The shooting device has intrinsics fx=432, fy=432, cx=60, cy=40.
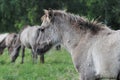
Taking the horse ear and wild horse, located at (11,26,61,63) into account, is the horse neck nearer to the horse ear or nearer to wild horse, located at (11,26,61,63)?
the horse ear

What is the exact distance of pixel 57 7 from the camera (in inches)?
1463

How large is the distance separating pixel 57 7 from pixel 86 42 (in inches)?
1168

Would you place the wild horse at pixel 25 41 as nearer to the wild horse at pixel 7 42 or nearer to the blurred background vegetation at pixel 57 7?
the wild horse at pixel 7 42

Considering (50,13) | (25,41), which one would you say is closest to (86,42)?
(50,13)

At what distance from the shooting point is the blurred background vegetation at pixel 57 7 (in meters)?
36.3

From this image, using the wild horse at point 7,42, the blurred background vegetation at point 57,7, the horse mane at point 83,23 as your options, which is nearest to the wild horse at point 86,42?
the horse mane at point 83,23

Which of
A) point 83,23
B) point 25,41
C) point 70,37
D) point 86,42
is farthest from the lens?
point 25,41

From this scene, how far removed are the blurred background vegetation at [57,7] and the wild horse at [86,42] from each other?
27.6 metres

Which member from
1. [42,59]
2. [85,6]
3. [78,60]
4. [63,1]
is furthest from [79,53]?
[85,6]

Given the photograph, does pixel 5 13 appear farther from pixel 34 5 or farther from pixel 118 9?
pixel 118 9

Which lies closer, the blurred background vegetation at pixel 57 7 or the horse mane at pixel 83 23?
the horse mane at pixel 83 23

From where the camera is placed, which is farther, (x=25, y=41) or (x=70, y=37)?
(x=25, y=41)

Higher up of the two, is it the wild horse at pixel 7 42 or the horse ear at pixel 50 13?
the horse ear at pixel 50 13

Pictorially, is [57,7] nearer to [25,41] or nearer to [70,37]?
[25,41]
